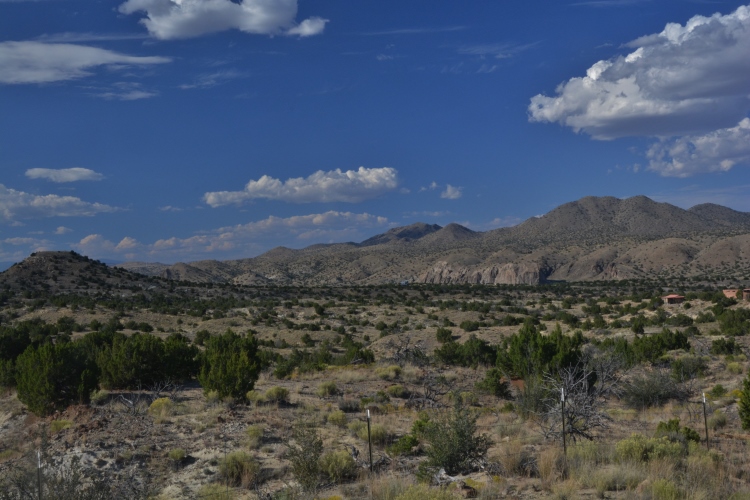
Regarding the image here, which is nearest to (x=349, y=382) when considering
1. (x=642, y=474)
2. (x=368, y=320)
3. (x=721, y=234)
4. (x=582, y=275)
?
(x=642, y=474)

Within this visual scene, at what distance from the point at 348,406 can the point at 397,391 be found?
328 centimetres

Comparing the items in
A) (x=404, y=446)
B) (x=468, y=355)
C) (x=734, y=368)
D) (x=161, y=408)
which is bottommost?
(x=734, y=368)

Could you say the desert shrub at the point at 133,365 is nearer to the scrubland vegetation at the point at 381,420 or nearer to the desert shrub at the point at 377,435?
the scrubland vegetation at the point at 381,420

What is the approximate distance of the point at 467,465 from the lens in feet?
34.9

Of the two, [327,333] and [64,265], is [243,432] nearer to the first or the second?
[327,333]

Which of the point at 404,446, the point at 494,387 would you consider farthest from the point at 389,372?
the point at 404,446

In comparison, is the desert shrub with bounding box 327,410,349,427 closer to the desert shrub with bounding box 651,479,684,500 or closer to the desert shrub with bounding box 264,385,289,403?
the desert shrub with bounding box 264,385,289,403

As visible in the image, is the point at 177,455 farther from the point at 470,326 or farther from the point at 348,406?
the point at 470,326

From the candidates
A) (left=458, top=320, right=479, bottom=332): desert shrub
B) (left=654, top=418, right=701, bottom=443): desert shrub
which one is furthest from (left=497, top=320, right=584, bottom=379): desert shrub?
(left=458, top=320, right=479, bottom=332): desert shrub

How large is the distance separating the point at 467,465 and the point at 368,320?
39.6 metres

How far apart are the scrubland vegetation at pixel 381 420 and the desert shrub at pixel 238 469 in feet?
0.10

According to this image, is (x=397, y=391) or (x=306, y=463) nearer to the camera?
(x=306, y=463)

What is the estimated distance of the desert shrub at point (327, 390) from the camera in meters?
19.9

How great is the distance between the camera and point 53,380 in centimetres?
1678
